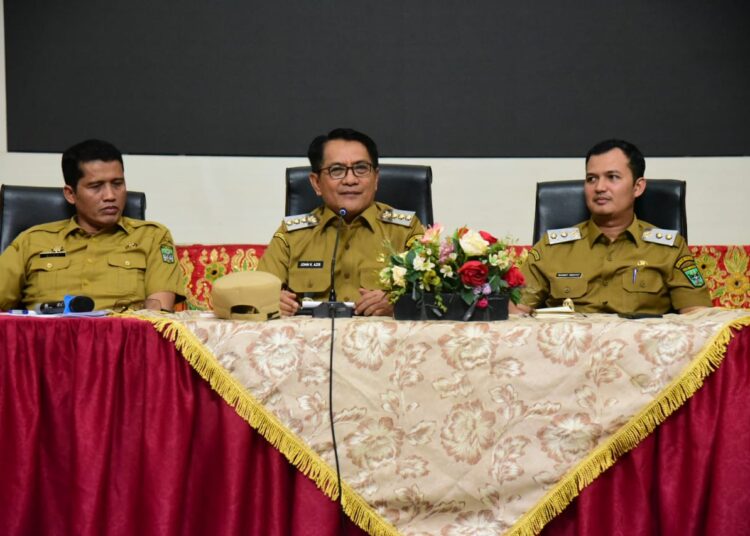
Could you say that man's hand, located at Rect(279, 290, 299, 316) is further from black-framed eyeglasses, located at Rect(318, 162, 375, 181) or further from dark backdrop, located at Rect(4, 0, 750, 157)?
dark backdrop, located at Rect(4, 0, 750, 157)

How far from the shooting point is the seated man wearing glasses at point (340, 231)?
2.71 meters

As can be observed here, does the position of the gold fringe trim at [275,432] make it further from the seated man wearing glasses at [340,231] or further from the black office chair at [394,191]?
the black office chair at [394,191]

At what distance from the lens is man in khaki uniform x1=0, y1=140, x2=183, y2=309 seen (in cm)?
279

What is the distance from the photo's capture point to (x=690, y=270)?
269 cm

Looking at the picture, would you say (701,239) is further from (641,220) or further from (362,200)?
(362,200)

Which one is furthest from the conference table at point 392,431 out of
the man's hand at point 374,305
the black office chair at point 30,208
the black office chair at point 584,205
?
the black office chair at point 30,208

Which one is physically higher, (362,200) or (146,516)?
(362,200)

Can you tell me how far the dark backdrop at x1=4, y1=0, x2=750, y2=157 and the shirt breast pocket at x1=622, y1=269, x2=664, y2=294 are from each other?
120 centimetres

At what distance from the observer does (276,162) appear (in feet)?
12.5

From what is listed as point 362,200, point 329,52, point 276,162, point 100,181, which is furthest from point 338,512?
point 329,52

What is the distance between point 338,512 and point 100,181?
154 cm

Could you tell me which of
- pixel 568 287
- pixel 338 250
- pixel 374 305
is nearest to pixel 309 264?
pixel 338 250

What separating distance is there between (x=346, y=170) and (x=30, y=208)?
1.11 meters

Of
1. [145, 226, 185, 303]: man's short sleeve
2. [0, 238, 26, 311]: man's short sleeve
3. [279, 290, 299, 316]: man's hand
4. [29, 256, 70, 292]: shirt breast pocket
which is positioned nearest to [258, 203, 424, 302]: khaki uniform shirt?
[145, 226, 185, 303]: man's short sleeve
